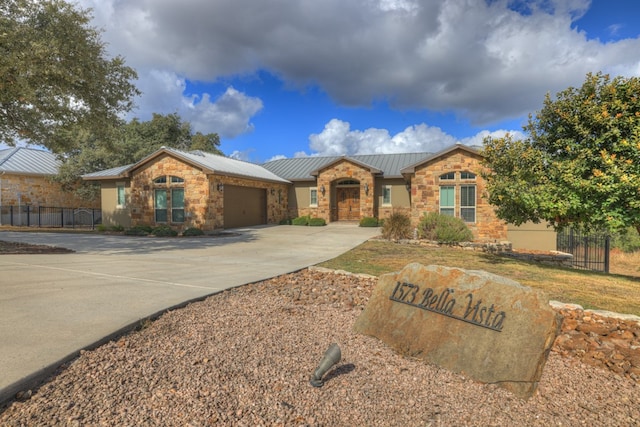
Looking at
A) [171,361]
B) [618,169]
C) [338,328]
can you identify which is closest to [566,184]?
[618,169]

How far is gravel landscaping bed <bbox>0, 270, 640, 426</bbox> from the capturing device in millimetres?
2660

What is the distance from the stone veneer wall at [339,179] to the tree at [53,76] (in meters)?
11.6

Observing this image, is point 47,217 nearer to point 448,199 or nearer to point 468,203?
point 448,199

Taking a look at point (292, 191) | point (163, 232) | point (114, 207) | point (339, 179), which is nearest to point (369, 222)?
point (339, 179)

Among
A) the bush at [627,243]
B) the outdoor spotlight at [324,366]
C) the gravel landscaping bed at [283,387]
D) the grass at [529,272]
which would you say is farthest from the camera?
the bush at [627,243]

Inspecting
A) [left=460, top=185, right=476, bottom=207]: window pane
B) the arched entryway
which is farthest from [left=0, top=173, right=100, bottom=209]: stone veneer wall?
[left=460, top=185, right=476, bottom=207]: window pane

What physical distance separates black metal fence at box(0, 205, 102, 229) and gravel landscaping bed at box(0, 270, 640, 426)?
2319cm

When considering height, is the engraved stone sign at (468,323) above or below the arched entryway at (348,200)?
below

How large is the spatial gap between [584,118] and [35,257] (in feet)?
45.4

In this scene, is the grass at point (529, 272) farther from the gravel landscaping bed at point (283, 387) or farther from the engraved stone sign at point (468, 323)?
the engraved stone sign at point (468, 323)

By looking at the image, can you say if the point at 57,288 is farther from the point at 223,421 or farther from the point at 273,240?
the point at 273,240

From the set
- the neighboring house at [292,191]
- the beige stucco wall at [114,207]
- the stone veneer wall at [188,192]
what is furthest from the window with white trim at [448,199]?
the beige stucco wall at [114,207]

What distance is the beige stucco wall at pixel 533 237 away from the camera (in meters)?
15.4

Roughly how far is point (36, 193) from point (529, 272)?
3037cm
